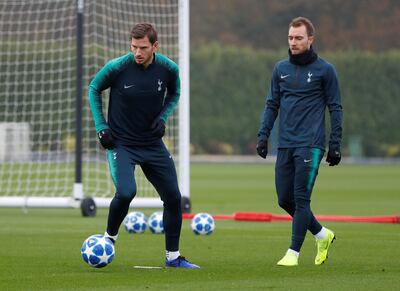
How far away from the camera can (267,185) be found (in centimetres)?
2983

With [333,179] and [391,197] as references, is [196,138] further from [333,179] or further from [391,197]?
[391,197]

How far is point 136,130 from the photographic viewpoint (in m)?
9.97

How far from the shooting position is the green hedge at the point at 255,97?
172 ft

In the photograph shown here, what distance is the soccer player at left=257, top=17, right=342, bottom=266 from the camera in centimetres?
998

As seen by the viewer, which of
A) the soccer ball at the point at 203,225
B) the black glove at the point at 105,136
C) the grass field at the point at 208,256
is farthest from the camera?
the soccer ball at the point at 203,225

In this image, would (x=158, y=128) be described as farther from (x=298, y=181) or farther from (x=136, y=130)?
(x=298, y=181)

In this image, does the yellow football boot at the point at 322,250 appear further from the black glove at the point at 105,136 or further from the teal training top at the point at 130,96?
the black glove at the point at 105,136

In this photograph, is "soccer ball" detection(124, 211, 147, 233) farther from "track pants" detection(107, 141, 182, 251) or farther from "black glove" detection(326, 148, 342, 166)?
"black glove" detection(326, 148, 342, 166)

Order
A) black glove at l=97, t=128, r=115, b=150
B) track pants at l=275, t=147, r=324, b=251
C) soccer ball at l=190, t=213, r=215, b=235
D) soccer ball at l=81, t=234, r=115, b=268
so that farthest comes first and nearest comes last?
soccer ball at l=190, t=213, r=215, b=235
track pants at l=275, t=147, r=324, b=251
black glove at l=97, t=128, r=115, b=150
soccer ball at l=81, t=234, r=115, b=268

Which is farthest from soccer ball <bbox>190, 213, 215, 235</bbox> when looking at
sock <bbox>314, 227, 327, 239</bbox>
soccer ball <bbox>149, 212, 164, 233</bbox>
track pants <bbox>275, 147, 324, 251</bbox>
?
track pants <bbox>275, 147, 324, 251</bbox>

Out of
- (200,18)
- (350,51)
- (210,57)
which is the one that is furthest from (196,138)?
(200,18)

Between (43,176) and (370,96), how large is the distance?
26.3 meters

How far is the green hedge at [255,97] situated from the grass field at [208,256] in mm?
32446

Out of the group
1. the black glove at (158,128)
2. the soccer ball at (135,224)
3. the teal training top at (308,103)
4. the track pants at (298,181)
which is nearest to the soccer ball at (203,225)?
the soccer ball at (135,224)
